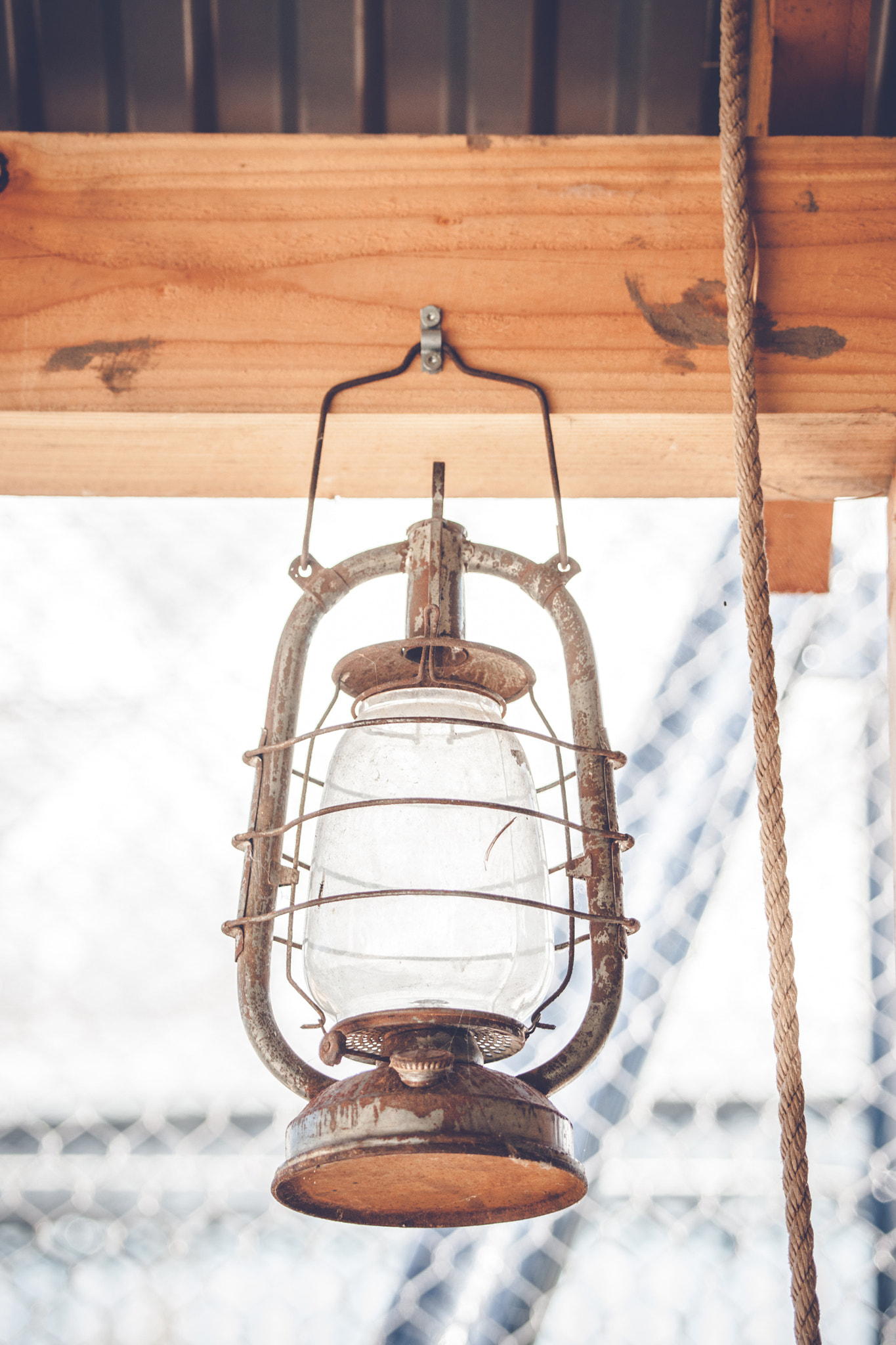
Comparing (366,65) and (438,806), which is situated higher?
(366,65)

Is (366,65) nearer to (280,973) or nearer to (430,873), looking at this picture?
(430,873)

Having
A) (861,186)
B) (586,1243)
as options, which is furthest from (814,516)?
(586,1243)

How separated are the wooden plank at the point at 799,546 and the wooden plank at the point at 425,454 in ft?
0.68

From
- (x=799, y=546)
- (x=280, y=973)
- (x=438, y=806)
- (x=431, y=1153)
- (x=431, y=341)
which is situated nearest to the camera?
(x=431, y=1153)

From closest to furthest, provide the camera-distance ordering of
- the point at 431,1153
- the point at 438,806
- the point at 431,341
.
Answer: the point at 431,1153
the point at 438,806
the point at 431,341

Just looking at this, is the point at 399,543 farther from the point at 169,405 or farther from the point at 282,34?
the point at 282,34

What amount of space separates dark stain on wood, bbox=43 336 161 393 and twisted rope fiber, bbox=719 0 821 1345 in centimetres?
41

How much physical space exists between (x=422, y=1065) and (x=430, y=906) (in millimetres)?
102

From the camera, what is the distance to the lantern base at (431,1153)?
51 centimetres

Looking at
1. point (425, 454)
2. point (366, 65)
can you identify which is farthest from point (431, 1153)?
point (366, 65)

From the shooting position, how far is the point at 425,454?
2.67 feet

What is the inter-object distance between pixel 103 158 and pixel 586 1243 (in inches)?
59.9

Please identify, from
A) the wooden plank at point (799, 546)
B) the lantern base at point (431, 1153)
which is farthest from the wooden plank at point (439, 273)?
the lantern base at point (431, 1153)

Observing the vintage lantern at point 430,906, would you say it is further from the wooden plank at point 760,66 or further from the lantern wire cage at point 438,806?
the wooden plank at point 760,66
